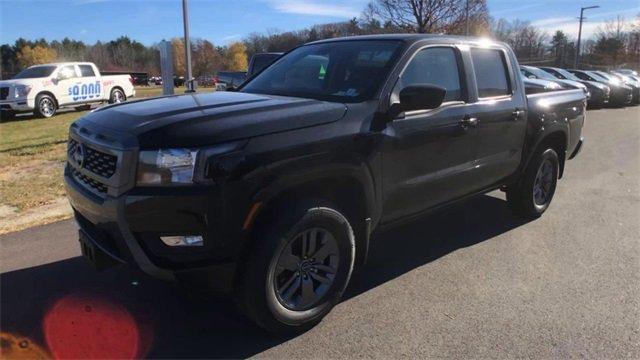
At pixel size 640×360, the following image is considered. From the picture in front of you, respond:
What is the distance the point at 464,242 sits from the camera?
5.05 meters

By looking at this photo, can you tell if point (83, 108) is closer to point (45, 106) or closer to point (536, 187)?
point (45, 106)

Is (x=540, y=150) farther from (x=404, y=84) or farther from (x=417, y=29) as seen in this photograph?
(x=417, y=29)

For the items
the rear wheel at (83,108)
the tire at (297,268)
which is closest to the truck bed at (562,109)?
the tire at (297,268)

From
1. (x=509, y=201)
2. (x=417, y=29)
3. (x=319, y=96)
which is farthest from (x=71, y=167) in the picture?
(x=417, y=29)

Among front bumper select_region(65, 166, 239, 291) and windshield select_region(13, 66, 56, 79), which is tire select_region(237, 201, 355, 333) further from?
windshield select_region(13, 66, 56, 79)

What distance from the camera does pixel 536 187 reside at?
227 inches

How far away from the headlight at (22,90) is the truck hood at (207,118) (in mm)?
15387

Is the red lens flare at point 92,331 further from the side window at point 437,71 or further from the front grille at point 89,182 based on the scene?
the side window at point 437,71

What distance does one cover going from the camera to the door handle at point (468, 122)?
14.1 ft

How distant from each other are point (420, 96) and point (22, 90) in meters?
16.7

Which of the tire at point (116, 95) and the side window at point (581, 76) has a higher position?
the side window at point (581, 76)

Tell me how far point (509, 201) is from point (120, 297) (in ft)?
13.2

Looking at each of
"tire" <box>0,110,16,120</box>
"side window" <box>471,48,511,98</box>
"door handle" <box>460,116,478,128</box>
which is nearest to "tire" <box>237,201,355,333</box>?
"door handle" <box>460,116,478,128</box>

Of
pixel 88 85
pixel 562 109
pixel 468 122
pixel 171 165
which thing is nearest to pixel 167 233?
pixel 171 165
